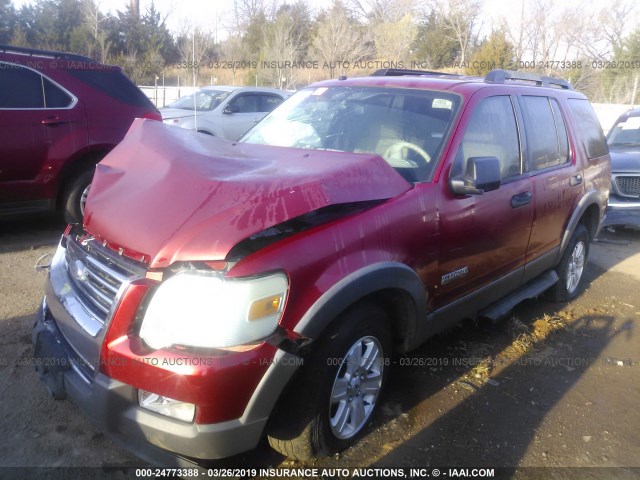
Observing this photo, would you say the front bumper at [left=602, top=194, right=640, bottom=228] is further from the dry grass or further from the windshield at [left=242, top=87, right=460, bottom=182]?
the windshield at [left=242, top=87, right=460, bottom=182]

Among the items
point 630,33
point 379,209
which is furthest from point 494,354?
point 630,33

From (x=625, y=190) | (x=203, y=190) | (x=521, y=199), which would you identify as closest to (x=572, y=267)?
(x=521, y=199)

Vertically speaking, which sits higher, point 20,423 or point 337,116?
point 337,116

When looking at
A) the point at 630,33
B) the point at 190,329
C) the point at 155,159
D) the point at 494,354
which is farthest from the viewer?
the point at 630,33

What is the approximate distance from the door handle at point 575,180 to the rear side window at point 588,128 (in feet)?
1.22

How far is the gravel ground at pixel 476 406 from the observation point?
2643 mm

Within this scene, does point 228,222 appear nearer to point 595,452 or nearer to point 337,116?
point 337,116

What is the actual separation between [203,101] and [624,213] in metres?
8.72

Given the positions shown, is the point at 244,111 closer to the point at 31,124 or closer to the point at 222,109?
the point at 222,109

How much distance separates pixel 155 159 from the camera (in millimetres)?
2570

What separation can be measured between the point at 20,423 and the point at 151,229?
1462 millimetres

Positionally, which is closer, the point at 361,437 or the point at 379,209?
the point at 379,209

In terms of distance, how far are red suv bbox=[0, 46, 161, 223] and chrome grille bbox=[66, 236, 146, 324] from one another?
2.87 m

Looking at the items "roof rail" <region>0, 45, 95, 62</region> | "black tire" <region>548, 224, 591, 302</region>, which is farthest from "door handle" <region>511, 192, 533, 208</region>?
"roof rail" <region>0, 45, 95, 62</region>
